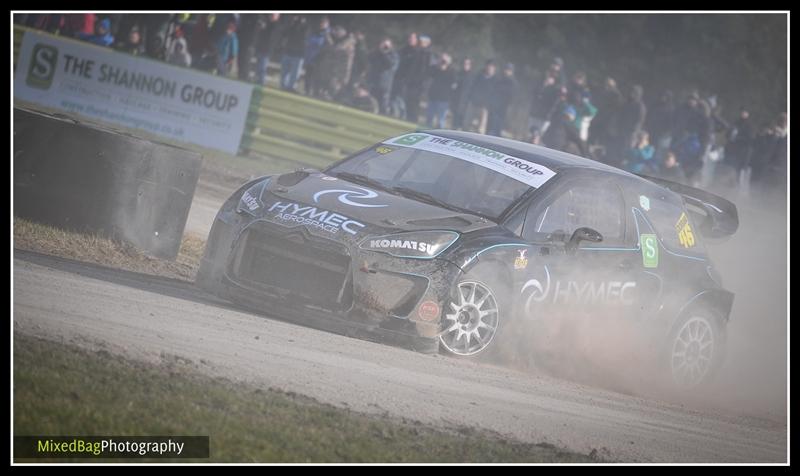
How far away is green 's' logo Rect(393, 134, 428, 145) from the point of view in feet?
30.7

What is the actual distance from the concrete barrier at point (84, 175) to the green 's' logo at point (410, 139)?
2.00 metres

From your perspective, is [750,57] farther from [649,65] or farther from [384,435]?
[384,435]

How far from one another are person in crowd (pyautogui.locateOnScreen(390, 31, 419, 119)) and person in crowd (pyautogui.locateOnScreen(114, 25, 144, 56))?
202 inches

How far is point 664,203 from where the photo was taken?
9.66 meters

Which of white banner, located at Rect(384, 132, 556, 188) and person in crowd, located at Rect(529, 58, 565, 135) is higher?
person in crowd, located at Rect(529, 58, 565, 135)

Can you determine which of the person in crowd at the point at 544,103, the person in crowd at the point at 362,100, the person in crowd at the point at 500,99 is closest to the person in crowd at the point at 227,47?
the person in crowd at the point at 362,100

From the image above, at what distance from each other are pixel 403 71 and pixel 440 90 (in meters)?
0.81

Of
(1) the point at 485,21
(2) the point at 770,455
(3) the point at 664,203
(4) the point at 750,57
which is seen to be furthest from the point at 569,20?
(2) the point at 770,455

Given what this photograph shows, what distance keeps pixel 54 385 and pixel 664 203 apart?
18.9ft

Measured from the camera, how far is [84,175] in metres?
9.58

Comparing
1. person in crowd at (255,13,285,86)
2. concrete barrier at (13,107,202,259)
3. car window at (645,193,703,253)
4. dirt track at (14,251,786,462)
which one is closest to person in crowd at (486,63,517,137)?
person in crowd at (255,13,285,86)

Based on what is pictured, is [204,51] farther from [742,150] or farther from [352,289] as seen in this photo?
[352,289]

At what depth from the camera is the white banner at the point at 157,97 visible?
2105 cm

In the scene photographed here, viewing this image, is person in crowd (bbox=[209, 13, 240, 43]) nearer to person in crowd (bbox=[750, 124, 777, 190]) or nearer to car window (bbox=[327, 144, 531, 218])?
person in crowd (bbox=[750, 124, 777, 190])
